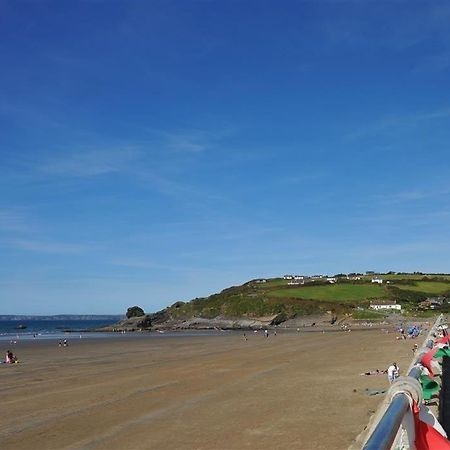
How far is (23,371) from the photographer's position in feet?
109

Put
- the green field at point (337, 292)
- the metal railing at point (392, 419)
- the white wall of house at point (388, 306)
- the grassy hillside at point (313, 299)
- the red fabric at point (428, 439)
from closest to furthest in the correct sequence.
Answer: the metal railing at point (392, 419) → the red fabric at point (428, 439) → the white wall of house at point (388, 306) → the grassy hillside at point (313, 299) → the green field at point (337, 292)

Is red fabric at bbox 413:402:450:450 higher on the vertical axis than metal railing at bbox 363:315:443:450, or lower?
lower

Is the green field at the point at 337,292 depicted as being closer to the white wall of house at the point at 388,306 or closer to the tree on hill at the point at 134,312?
the white wall of house at the point at 388,306

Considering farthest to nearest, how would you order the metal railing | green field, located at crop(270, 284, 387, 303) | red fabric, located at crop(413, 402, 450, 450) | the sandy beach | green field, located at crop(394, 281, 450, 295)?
green field, located at crop(394, 281, 450, 295), green field, located at crop(270, 284, 387, 303), the sandy beach, red fabric, located at crop(413, 402, 450, 450), the metal railing

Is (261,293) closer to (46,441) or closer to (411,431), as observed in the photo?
(46,441)

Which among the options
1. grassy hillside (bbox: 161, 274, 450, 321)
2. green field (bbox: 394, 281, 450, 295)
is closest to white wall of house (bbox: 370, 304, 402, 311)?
grassy hillside (bbox: 161, 274, 450, 321)

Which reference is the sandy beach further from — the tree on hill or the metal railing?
the tree on hill

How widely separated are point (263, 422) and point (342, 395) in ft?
16.4

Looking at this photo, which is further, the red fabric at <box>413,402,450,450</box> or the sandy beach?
the sandy beach

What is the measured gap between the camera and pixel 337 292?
131 meters

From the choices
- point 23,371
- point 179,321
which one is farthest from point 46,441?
point 179,321

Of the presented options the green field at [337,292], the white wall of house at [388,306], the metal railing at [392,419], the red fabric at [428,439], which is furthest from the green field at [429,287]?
the metal railing at [392,419]

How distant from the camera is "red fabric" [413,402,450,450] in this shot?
3.30m

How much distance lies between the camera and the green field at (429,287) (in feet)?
440
